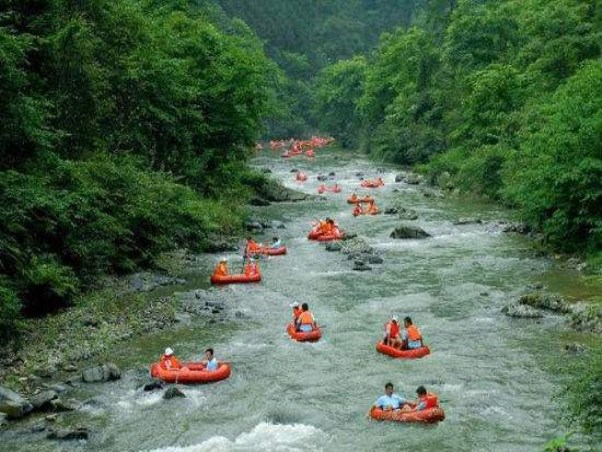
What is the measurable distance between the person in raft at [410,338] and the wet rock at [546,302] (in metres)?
4.63

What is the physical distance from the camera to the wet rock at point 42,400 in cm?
1454

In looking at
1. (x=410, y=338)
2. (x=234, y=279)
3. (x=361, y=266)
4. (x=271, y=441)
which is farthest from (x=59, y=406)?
(x=361, y=266)

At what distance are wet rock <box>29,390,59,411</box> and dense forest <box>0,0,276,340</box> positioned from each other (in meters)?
2.54

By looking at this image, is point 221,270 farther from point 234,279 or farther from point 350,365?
point 350,365

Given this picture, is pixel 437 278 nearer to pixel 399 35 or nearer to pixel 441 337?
pixel 441 337

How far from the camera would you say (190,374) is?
16.3 metres

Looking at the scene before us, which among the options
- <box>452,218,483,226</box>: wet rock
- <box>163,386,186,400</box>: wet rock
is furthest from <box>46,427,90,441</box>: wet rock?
<box>452,218,483,226</box>: wet rock

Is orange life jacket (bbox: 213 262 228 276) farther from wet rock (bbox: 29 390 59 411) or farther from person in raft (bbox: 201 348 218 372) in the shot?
wet rock (bbox: 29 390 59 411)

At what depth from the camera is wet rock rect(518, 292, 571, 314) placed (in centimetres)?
2017

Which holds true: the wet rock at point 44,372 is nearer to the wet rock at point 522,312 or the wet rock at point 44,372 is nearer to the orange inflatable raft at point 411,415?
the orange inflatable raft at point 411,415

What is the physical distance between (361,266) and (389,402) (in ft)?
41.2

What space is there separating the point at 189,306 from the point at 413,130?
4095cm

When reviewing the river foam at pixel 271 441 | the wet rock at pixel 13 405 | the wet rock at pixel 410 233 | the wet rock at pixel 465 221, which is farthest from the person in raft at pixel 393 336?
the wet rock at pixel 465 221

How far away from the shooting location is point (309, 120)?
108m
